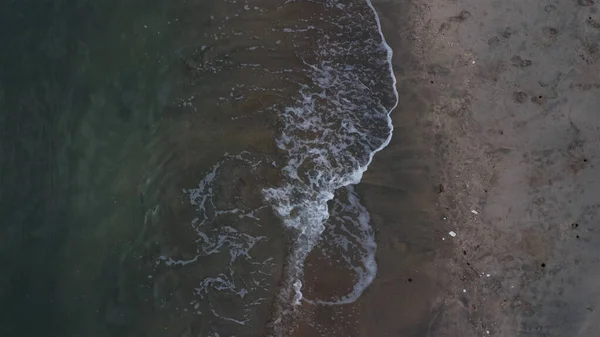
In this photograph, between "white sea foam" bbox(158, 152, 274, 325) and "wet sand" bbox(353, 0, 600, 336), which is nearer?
"wet sand" bbox(353, 0, 600, 336)

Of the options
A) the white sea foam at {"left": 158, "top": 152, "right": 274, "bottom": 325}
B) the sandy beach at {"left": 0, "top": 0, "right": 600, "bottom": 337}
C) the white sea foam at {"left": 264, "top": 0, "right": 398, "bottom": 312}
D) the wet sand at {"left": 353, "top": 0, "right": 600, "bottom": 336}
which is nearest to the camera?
the wet sand at {"left": 353, "top": 0, "right": 600, "bottom": 336}

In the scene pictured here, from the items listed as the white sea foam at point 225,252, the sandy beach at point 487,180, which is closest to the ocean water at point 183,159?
the white sea foam at point 225,252

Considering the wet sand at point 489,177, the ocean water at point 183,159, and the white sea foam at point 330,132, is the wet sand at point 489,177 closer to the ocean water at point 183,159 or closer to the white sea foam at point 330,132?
the white sea foam at point 330,132

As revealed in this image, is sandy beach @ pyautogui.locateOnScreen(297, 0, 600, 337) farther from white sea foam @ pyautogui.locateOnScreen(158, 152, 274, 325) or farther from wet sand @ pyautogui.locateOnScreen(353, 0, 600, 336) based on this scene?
white sea foam @ pyautogui.locateOnScreen(158, 152, 274, 325)

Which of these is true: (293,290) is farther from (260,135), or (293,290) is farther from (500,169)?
(500,169)

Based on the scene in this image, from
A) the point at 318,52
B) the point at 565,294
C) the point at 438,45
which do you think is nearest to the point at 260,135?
the point at 318,52

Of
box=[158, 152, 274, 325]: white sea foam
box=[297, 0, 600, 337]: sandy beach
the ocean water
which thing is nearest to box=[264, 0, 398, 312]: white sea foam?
the ocean water

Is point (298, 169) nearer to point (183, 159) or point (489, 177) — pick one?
point (183, 159)
